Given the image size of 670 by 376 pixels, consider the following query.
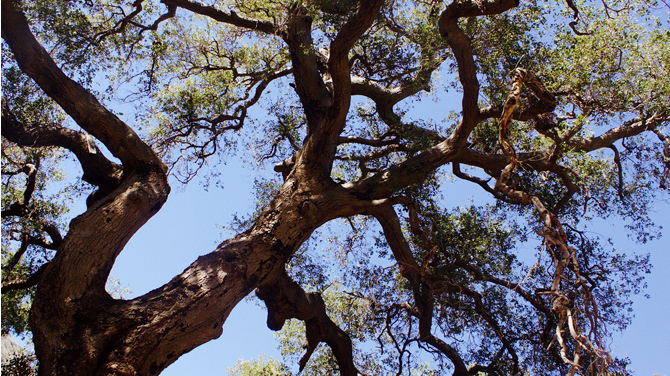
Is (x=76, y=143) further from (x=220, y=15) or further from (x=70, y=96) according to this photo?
(x=220, y=15)

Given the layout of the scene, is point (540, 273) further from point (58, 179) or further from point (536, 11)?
point (58, 179)

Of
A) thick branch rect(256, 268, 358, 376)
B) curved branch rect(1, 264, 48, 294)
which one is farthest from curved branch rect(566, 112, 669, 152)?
curved branch rect(1, 264, 48, 294)

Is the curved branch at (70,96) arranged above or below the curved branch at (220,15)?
below

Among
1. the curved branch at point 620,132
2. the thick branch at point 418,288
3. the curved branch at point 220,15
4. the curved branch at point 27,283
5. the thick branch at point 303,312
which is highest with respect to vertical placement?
the curved branch at point 220,15

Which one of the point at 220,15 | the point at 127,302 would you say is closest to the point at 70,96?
the point at 127,302

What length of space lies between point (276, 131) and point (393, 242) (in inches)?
151

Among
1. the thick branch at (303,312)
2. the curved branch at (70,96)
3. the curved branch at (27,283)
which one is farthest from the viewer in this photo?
the thick branch at (303,312)

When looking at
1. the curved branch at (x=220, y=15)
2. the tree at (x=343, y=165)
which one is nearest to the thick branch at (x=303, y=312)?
the tree at (x=343, y=165)

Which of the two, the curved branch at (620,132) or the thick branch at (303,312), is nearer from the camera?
the thick branch at (303,312)

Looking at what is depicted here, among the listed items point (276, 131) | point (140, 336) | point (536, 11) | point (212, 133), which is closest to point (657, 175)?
point (536, 11)

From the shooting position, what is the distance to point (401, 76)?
9680mm

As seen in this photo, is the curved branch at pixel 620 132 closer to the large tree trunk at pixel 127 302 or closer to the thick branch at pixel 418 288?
the thick branch at pixel 418 288

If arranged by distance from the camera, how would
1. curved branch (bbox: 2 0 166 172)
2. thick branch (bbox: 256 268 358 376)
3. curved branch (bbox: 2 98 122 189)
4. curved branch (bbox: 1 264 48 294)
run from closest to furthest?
curved branch (bbox: 2 0 166 172)
curved branch (bbox: 2 98 122 189)
curved branch (bbox: 1 264 48 294)
thick branch (bbox: 256 268 358 376)

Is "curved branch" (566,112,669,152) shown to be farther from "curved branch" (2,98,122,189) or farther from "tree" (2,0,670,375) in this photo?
"curved branch" (2,98,122,189)
